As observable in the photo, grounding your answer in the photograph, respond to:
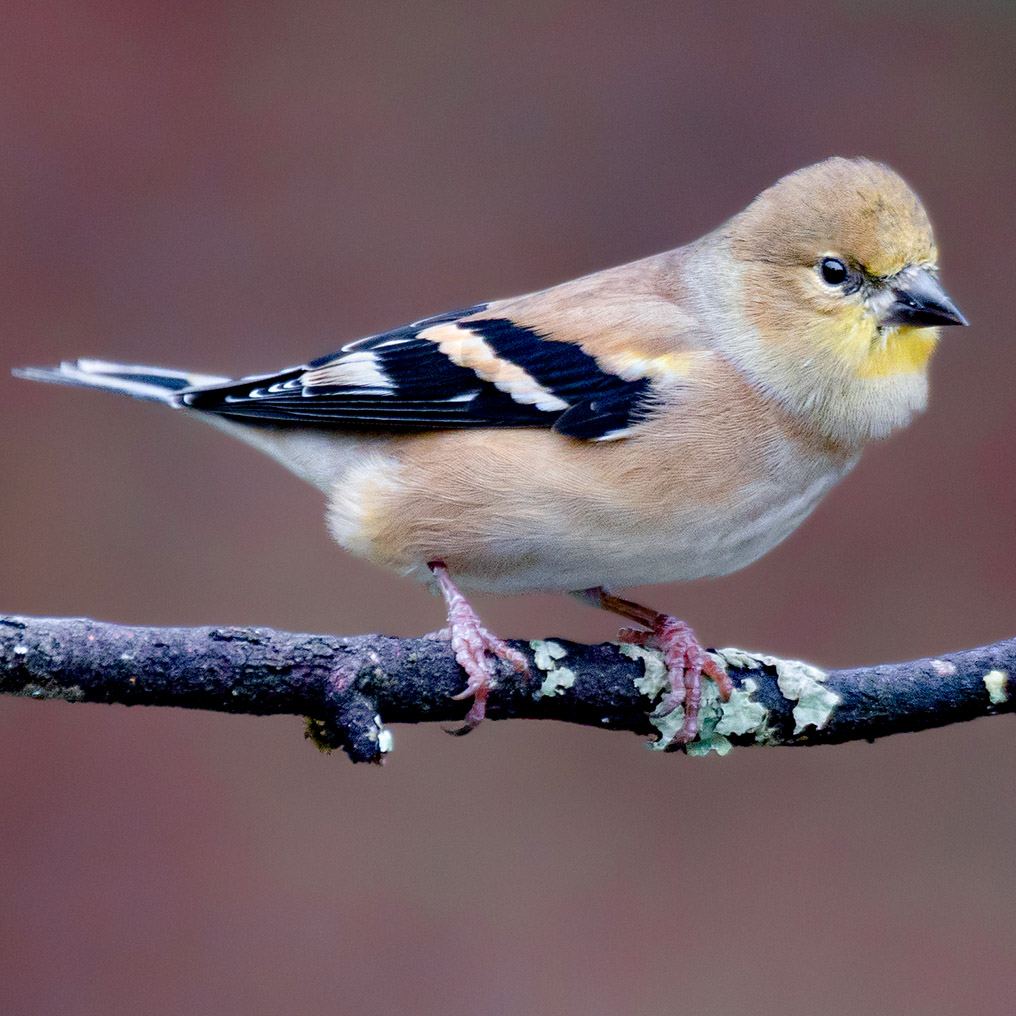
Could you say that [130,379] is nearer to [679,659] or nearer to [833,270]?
[679,659]

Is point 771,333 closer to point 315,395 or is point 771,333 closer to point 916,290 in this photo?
point 916,290

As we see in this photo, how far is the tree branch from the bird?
8cm

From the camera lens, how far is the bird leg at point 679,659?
93.6 inches

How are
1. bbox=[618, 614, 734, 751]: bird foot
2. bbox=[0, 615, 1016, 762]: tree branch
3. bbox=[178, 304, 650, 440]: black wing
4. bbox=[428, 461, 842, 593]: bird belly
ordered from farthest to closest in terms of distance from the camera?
bbox=[178, 304, 650, 440]: black wing, bbox=[428, 461, 842, 593]: bird belly, bbox=[618, 614, 734, 751]: bird foot, bbox=[0, 615, 1016, 762]: tree branch

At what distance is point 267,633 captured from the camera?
1.95 meters

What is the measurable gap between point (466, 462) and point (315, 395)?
0.47m

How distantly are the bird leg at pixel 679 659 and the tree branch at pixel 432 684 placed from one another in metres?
0.02

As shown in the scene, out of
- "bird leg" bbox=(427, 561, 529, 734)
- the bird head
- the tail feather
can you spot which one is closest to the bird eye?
the bird head

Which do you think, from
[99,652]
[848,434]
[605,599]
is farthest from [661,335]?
[99,652]

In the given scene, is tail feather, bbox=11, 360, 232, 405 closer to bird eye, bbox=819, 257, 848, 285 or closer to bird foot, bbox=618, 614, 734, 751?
bird foot, bbox=618, 614, 734, 751

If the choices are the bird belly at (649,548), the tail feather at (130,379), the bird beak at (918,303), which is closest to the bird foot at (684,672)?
the bird belly at (649,548)

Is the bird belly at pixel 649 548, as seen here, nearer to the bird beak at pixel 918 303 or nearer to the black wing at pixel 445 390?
the black wing at pixel 445 390

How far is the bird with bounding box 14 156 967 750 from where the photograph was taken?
2496 mm

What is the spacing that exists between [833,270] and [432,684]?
134 centimetres
